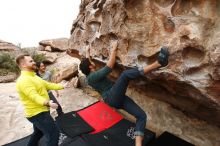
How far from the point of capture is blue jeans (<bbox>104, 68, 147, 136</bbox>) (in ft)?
14.1

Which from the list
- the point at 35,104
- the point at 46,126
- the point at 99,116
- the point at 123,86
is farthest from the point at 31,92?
the point at 99,116

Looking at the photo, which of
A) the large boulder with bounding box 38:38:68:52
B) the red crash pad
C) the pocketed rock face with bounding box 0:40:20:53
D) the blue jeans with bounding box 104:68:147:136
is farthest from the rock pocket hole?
the pocketed rock face with bounding box 0:40:20:53

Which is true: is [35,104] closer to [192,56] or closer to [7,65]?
[192,56]

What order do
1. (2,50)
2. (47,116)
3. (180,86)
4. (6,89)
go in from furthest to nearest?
(2,50) → (6,89) → (180,86) → (47,116)

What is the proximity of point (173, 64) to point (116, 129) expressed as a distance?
7.27ft

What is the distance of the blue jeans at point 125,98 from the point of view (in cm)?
429

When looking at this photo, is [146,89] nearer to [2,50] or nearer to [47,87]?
[47,87]

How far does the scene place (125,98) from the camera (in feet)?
15.2

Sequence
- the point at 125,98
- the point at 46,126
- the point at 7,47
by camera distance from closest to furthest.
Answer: the point at 46,126
the point at 125,98
the point at 7,47

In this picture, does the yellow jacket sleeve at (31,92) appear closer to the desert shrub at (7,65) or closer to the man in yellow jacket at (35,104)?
the man in yellow jacket at (35,104)

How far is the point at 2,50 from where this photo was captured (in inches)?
666

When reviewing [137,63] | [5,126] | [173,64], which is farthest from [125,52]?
[5,126]

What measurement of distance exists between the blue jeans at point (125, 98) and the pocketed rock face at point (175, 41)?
22.5 inches

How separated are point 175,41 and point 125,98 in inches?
50.6
